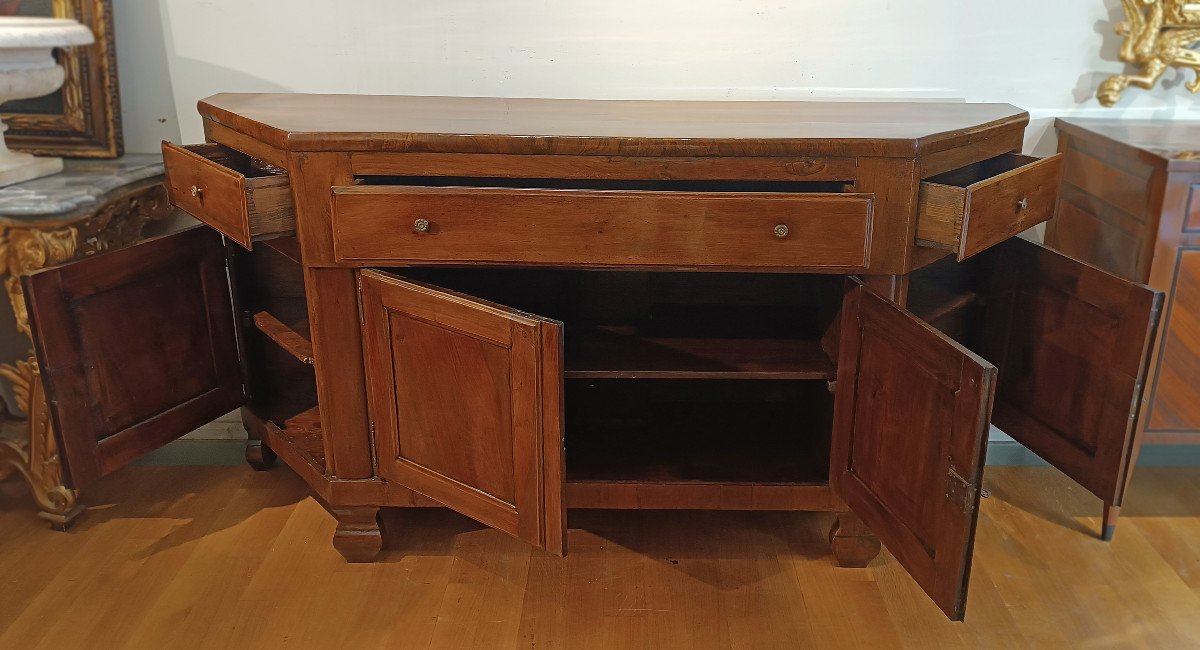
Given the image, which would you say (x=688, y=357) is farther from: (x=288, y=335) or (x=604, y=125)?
(x=288, y=335)

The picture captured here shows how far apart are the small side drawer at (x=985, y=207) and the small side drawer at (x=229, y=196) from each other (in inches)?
43.1

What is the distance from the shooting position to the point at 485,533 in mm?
2088

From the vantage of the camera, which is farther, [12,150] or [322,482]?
[12,150]

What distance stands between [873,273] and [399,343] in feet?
2.74

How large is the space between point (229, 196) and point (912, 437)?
1220mm

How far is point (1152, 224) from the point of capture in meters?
1.88

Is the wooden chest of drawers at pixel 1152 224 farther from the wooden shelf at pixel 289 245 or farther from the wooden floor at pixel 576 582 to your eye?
the wooden shelf at pixel 289 245

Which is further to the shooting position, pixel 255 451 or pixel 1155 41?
pixel 255 451

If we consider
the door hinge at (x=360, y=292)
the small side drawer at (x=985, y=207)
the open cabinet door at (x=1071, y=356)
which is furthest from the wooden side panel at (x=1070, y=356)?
the door hinge at (x=360, y=292)

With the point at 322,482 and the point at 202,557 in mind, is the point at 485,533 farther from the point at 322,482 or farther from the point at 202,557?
the point at 202,557

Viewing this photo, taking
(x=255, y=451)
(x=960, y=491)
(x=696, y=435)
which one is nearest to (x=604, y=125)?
(x=696, y=435)

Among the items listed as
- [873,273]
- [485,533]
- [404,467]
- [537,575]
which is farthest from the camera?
[485,533]

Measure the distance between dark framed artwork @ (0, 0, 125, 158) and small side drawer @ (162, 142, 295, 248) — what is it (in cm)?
38

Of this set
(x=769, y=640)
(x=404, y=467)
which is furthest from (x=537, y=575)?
(x=769, y=640)
